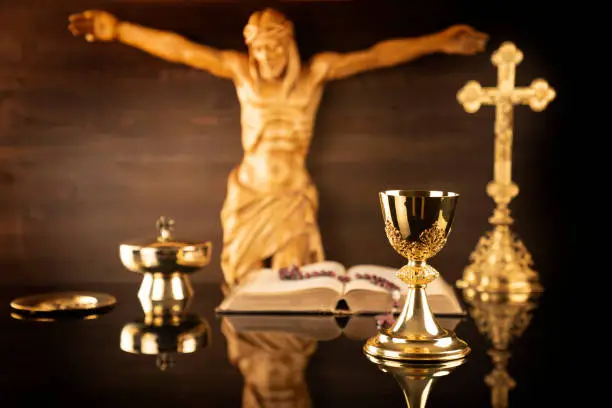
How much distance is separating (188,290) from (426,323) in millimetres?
471

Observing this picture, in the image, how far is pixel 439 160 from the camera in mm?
2023

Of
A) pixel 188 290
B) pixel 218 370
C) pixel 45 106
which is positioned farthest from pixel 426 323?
→ pixel 45 106

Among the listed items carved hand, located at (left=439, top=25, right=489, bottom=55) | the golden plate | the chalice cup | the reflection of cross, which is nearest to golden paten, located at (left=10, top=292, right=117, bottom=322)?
the golden plate

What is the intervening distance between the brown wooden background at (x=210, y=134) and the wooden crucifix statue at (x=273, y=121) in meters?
0.10

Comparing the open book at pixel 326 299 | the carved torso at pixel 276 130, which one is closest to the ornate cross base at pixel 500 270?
the open book at pixel 326 299

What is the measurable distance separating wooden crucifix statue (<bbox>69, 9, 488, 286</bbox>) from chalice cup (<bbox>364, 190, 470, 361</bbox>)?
0.80 m

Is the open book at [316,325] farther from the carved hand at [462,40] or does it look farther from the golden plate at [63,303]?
the carved hand at [462,40]

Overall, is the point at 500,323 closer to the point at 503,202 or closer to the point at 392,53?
the point at 503,202

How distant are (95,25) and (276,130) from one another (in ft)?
1.55

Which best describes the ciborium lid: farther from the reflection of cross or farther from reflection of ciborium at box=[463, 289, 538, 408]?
the reflection of cross

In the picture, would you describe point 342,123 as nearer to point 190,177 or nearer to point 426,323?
point 190,177

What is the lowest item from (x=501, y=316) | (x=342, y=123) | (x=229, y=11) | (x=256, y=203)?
(x=501, y=316)

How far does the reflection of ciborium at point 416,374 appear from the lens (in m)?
0.96

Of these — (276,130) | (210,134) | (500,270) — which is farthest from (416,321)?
(210,134)
